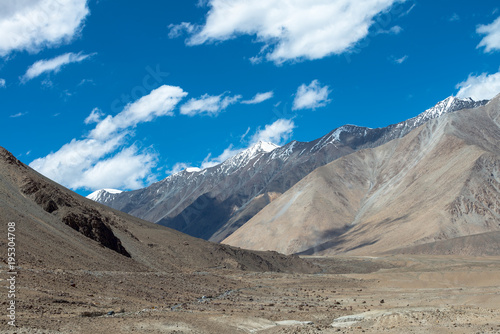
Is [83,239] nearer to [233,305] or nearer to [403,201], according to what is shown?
[233,305]

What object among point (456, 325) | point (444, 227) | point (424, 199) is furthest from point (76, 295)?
point (424, 199)

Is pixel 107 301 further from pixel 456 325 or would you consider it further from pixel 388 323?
pixel 456 325

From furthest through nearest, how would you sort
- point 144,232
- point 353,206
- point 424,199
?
point 353,206
point 424,199
point 144,232

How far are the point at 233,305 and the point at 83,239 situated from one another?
67.1ft

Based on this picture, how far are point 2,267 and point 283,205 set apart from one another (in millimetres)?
163116

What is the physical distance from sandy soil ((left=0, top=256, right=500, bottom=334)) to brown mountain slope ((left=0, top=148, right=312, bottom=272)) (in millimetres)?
4197

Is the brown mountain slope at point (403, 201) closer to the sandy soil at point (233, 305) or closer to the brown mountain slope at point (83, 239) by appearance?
the brown mountain slope at point (83, 239)

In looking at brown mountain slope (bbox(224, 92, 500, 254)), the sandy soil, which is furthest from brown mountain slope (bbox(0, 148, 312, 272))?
brown mountain slope (bbox(224, 92, 500, 254))

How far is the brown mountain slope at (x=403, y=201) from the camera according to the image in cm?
13075

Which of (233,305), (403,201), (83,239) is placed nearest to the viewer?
(233,305)

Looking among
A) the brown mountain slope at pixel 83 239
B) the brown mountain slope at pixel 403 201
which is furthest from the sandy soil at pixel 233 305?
the brown mountain slope at pixel 403 201

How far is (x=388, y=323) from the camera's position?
23.0 meters

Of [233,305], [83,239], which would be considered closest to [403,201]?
[83,239]

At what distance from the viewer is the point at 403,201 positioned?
500 feet
